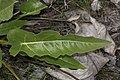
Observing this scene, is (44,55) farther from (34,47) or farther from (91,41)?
(91,41)

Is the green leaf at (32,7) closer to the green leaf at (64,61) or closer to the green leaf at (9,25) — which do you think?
the green leaf at (9,25)

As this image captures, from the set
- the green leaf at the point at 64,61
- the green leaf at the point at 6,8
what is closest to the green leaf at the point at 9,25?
the green leaf at the point at 6,8

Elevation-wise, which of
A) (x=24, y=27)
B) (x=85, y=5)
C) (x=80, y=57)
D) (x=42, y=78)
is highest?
(x=85, y=5)

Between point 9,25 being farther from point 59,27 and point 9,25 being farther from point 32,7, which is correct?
point 59,27

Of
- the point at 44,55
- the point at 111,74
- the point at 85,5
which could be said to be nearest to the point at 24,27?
the point at 44,55

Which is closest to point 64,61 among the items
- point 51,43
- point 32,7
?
point 51,43
